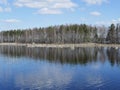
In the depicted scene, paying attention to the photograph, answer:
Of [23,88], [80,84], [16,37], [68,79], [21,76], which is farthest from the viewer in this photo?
[16,37]

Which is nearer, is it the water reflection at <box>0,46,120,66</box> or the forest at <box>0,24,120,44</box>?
the water reflection at <box>0,46,120,66</box>

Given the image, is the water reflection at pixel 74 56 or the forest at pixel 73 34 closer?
the water reflection at pixel 74 56

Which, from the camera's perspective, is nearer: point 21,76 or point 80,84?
point 80,84

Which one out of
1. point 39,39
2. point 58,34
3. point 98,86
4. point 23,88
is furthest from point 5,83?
point 39,39

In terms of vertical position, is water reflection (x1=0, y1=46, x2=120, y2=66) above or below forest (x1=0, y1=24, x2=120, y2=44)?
below

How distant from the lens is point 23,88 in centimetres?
2755

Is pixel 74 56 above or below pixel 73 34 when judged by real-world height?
below

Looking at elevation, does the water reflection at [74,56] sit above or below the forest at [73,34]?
below

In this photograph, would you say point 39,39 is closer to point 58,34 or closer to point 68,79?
point 58,34

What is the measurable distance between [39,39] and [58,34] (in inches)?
690

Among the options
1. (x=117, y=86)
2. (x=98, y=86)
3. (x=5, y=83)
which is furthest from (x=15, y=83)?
(x=117, y=86)

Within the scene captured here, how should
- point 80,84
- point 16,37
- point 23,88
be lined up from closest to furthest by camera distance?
point 23,88 → point 80,84 → point 16,37

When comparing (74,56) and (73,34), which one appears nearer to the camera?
(74,56)

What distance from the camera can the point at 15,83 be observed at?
98.8 feet
